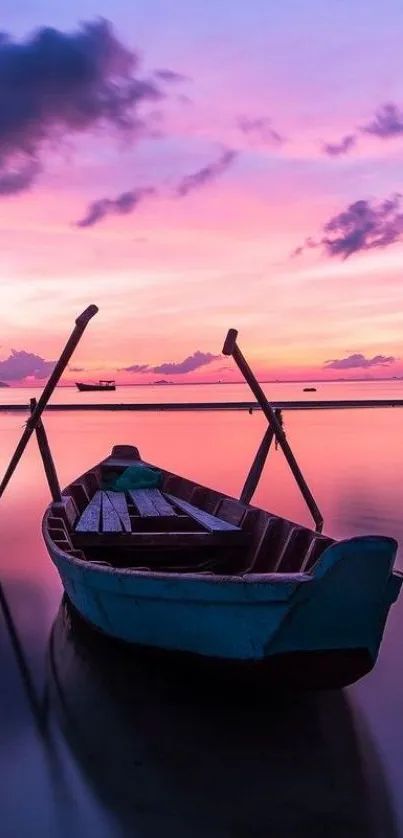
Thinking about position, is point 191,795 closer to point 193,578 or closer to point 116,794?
point 116,794

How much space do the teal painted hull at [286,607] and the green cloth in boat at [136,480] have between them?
7994 millimetres

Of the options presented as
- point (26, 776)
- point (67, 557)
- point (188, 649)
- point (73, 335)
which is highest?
point (73, 335)

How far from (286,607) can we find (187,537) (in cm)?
377

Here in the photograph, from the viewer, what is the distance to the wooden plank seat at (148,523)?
32.3 ft

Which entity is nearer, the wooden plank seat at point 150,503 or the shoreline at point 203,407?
the wooden plank seat at point 150,503

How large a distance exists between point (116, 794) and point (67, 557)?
2.87 metres

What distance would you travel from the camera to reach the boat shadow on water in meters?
5.61

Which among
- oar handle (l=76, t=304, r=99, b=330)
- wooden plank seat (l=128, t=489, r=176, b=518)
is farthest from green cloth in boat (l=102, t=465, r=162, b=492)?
oar handle (l=76, t=304, r=99, b=330)

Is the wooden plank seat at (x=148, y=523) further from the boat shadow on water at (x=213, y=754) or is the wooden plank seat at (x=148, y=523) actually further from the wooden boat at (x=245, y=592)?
the boat shadow on water at (x=213, y=754)

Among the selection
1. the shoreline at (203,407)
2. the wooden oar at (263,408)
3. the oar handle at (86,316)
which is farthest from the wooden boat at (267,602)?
the shoreline at (203,407)

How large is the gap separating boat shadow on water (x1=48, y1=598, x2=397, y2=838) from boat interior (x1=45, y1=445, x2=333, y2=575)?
4.75 feet

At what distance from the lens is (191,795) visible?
5.91 meters

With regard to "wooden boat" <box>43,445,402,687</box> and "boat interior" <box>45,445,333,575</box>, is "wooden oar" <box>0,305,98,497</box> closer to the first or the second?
"boat interior" <box>45,445,333,575</box>

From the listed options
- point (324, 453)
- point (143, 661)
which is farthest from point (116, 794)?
point (324, 453)
